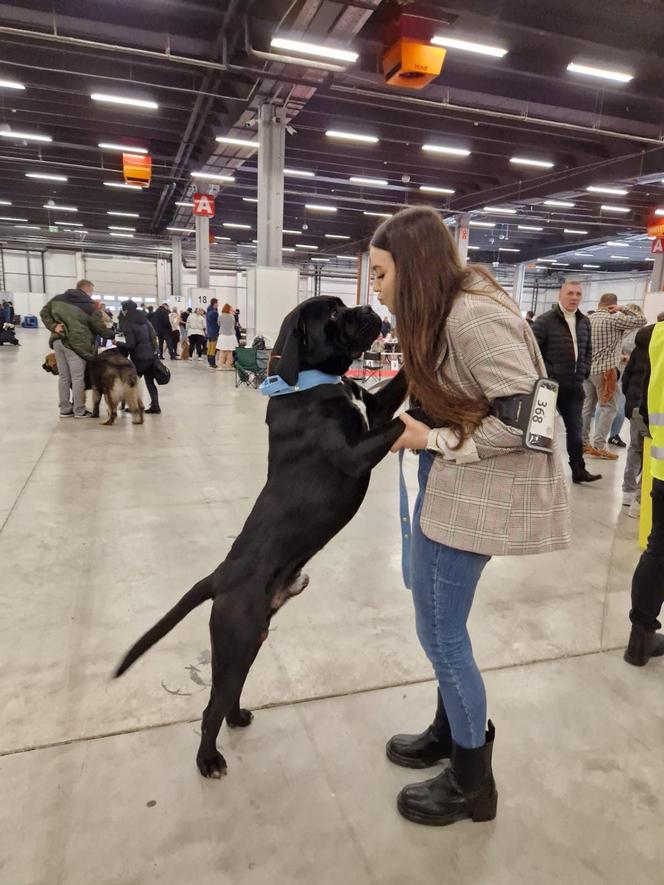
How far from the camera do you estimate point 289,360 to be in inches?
60.8

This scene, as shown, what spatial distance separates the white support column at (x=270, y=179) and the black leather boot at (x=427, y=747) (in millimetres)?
8844

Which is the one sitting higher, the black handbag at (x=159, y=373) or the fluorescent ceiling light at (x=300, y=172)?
the fluorescent ceiling light at (x=300, y=172)

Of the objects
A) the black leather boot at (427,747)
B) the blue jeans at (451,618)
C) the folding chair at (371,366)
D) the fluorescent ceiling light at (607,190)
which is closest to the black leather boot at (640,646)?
the black leather boot at (427,747)

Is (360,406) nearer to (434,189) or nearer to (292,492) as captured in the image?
(292,492)

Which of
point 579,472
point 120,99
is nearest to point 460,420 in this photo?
point 579,472

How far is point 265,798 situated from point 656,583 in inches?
64.0

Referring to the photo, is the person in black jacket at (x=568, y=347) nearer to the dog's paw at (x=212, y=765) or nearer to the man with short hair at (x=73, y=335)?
the dog's paw at (x=212, y=765)

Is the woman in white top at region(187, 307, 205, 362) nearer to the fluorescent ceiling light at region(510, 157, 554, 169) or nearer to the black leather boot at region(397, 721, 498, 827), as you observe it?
the fluorescent ceiling light at region(510, 157, 554, 169)

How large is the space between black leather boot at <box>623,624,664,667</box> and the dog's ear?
1718mm

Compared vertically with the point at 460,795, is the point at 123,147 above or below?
above

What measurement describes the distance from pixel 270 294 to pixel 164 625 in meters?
8.71

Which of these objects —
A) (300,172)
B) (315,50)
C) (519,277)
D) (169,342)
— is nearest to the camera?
(315,50)

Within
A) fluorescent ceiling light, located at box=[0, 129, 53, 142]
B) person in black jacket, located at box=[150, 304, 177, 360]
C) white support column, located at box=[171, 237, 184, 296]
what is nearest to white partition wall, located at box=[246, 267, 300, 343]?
person in black jacket, located at box=[150, 304, 177, 360]

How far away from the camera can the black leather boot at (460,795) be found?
1396 millimetres
